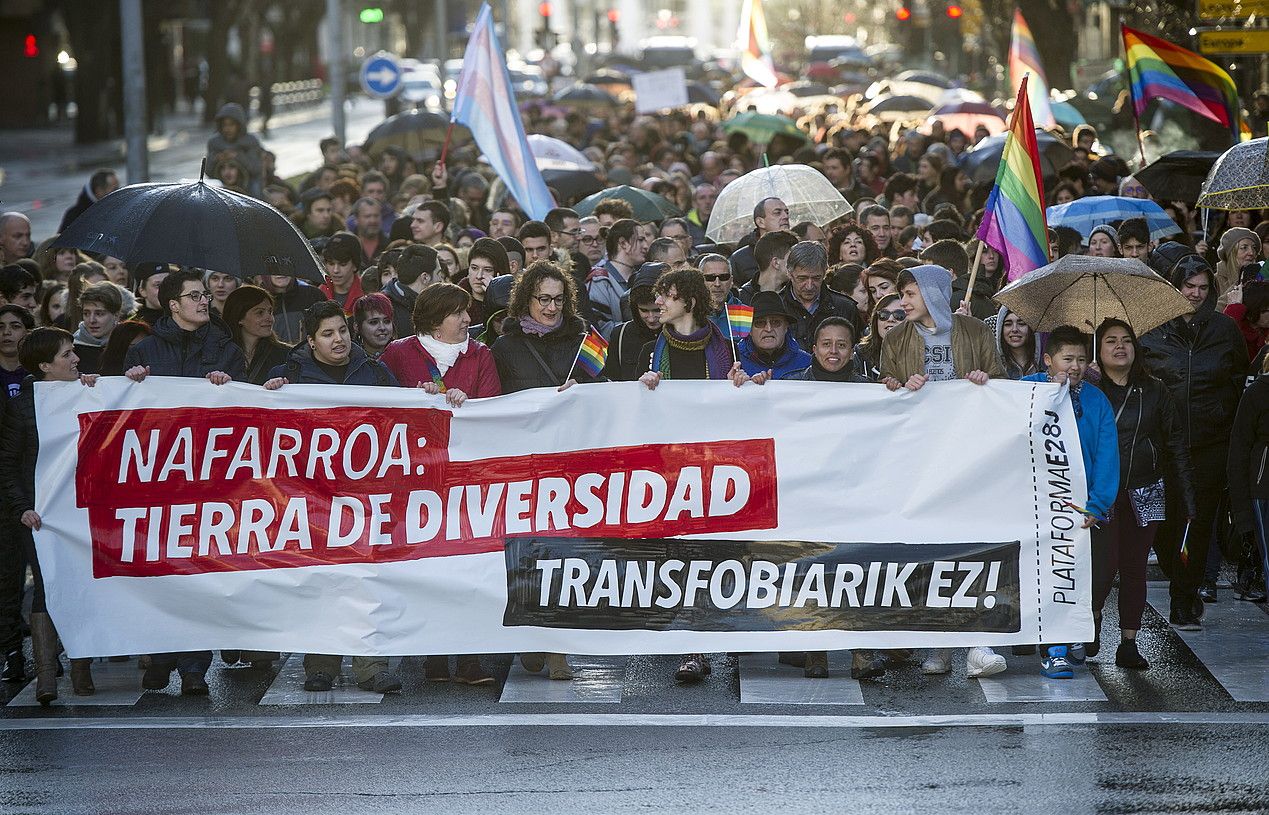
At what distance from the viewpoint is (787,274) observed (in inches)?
432

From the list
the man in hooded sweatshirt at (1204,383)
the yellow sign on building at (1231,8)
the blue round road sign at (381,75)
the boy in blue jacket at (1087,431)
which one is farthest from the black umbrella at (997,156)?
the blue round road sign at (381,75)

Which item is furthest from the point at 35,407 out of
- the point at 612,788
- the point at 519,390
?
the point at 612,788

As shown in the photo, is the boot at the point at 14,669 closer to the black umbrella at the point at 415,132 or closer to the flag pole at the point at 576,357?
the flag pole at the point at 576,357

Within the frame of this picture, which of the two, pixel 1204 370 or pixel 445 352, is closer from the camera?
pixel 445 352

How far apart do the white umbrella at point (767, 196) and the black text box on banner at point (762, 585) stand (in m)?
5.31

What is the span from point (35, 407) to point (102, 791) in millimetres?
2108

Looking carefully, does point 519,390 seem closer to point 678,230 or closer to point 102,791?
point 102,791

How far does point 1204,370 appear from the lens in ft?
33.2

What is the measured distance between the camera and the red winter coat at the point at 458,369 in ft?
29.8

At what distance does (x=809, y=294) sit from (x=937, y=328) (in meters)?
1.65

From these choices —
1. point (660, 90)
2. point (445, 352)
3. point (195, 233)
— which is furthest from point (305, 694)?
point (660, 90)

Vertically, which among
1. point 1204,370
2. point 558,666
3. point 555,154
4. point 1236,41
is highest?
point 1236,41

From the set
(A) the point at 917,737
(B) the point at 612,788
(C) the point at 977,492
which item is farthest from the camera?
(C) the point at 977,492

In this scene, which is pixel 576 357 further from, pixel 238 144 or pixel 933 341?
pixel 238 144
